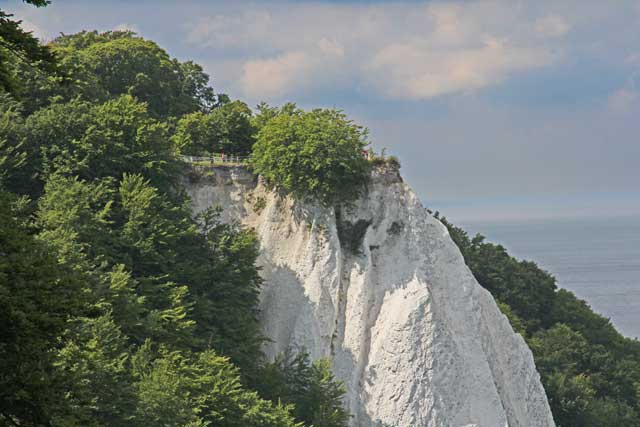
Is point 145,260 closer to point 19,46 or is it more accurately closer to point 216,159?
point 216,159

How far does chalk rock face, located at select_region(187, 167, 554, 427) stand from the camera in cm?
4950

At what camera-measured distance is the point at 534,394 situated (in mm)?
53531

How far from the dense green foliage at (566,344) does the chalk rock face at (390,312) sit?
1573cm

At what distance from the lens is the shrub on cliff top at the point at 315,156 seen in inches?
1988

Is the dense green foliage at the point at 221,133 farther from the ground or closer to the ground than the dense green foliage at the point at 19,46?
farther from the ground

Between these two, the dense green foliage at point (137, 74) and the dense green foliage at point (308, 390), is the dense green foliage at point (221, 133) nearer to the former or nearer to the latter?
the dense green foliage at point (137, 74)

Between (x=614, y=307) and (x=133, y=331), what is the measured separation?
122 metres

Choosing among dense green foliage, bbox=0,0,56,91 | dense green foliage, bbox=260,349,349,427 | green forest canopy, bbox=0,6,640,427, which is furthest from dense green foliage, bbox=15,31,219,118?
dense green foliage, bbox=0,0,56,91

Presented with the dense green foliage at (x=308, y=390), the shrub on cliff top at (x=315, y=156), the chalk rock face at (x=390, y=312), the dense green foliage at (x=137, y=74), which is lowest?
the dense green foliage at (x=308, y=390)

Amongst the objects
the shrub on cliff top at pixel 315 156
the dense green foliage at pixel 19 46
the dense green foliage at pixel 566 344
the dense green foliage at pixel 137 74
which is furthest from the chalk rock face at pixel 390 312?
the dense green foliage at pixel 19 46

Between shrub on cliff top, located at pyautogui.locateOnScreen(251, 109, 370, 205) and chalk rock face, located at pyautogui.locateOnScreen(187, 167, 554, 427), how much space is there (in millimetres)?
1144

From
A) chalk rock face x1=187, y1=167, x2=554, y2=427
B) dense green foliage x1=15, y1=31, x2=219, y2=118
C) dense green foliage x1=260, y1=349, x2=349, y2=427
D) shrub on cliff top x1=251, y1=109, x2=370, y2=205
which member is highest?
dense green foliage x1=15, y1=31, x2=219, y2=118

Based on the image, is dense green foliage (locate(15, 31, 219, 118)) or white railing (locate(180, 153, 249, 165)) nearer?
white railing (locate(180, 153, 249, 165))

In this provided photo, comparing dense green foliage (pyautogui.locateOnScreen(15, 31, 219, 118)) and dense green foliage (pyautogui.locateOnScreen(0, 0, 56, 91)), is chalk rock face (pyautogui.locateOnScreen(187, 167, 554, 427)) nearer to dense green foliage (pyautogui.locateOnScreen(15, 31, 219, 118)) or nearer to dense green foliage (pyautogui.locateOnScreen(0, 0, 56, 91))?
dense green foliage (pyautogui.locateOnScreen(15, 31, 219, 118))
